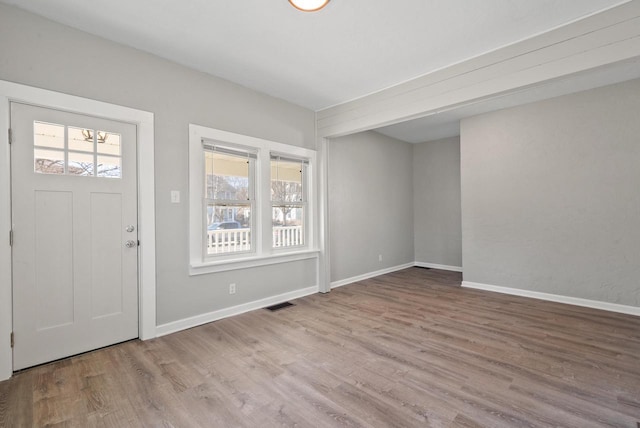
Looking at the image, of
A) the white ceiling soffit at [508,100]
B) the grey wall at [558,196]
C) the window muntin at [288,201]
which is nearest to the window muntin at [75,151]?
the window muntin at [288,201]

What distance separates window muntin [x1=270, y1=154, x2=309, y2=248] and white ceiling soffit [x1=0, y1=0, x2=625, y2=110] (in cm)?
133

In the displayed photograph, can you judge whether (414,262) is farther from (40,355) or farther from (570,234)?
(40,355)

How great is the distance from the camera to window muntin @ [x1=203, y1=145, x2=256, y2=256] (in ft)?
11.9

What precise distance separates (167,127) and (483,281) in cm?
508

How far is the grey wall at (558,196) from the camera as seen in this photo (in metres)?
3.77

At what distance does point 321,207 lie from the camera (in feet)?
15.5

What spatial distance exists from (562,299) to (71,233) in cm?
587

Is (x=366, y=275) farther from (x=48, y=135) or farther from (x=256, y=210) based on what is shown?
(x=48, y=135)

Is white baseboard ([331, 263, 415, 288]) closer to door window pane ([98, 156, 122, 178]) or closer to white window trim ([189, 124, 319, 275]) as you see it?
white window trim ([189, 124, 319, 275])

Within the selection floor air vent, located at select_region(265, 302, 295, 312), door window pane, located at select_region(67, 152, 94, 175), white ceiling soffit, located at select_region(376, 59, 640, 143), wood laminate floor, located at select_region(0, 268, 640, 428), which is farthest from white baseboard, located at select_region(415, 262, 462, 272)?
door window pane, located at select_region(67, 152, 94, 175)

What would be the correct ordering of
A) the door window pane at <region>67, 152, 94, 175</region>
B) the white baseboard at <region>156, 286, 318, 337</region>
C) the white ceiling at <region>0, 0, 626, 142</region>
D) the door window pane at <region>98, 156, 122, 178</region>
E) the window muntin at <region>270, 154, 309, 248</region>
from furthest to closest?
the window muntin at <region>270, 154, 309, 248</region> < the white baseboard at <region>156, 286, 318, 337</region> < the door window pane at <region>98, 156, 122, 178</region> < the door window pane at <region>67, 152, 94, 175</region> < the white ceiling at <region>0, 0, 626, 142</region>

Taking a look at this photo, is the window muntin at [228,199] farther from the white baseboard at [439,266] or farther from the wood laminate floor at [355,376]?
the white baseboard at [439,266]

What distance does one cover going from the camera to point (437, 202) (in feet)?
21.9

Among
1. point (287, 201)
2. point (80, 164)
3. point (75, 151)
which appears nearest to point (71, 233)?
point (80, 164)
